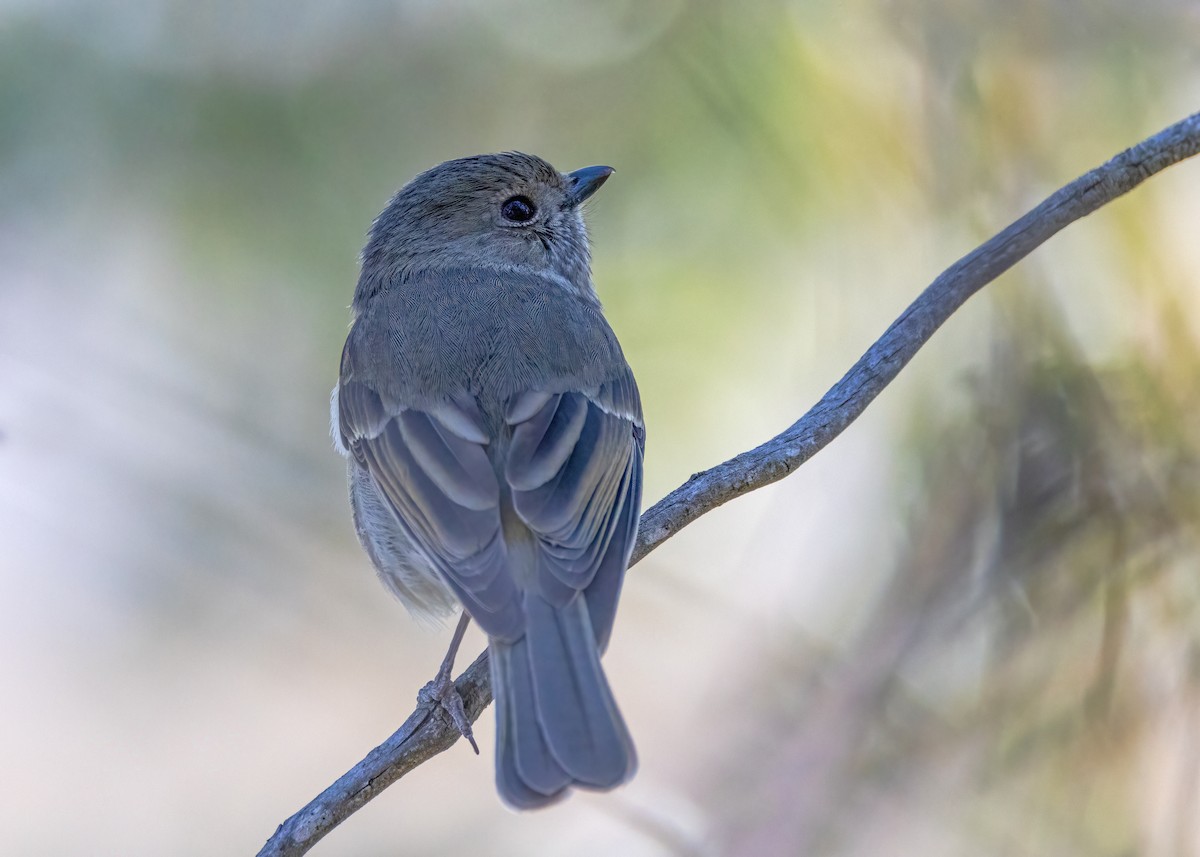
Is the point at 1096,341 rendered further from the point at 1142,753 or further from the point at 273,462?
the point at 273,462

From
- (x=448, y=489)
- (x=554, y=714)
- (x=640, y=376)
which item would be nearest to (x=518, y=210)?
(x=640, y=376)

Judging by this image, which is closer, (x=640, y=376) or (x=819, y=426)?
(x=819, y=426)

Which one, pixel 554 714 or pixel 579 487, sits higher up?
pixel 579 487

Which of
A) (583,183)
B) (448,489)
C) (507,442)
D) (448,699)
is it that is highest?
(583,183)

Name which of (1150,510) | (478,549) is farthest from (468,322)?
(1150,510)

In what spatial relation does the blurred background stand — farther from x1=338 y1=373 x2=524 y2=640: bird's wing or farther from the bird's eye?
x1=338 y1=373 x2=524 y2=640: bird's wing

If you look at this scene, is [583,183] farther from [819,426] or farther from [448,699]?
[448,699]

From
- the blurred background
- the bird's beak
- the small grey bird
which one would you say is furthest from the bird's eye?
the blurred background
